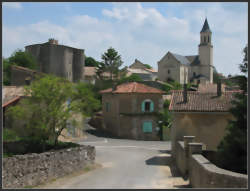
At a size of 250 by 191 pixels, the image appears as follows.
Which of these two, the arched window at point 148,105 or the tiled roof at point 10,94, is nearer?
the tiled roof at point 10,94

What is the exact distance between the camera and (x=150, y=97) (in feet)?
101

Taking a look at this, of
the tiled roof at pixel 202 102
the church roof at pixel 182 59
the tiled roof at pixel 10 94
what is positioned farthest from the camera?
the church roof at pixel 182 59

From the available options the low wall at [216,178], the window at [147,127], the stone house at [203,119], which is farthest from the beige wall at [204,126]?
the window at [147,127]

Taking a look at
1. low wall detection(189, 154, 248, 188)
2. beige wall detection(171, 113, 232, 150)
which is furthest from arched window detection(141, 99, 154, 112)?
low wall detection(189, 154, 248, 188)

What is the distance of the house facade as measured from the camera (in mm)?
16375

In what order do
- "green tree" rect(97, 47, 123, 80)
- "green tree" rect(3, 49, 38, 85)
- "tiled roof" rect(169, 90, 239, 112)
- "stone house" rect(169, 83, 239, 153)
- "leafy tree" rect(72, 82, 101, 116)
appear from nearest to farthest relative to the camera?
1. "stone house" rect(169, 83, 239, 153)
2. "tiled roof" rect(169, 90, 239, 112)
3. "leafy tree" rect(72, 82, 101, 116)
4. "green tree" rect(3, 49, 38, 85)
5. "green tree" rect(97, 47, 123, 80)

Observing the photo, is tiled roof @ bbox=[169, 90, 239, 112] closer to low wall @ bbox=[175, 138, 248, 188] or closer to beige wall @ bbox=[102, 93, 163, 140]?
low wall @ bbox=[175, 138, 248, 188]

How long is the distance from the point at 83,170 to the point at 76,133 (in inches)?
466

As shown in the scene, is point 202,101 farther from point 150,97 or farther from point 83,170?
point 150,97

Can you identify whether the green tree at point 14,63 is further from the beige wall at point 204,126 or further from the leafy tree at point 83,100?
the beige wall at point 204,126

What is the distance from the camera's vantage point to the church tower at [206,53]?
8322cm

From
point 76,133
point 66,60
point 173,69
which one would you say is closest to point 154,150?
point 76,133

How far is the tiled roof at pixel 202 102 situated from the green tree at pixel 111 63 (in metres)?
23.9

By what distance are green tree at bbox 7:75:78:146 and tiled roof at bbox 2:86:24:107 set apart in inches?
109
